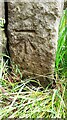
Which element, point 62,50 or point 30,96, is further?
point 62,50

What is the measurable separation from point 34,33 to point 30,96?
1.08 feet

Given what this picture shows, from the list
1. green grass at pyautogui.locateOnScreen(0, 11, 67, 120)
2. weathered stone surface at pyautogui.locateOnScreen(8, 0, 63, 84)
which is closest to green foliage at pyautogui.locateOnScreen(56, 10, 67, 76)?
green grass at pyautogui.locateOnScreen(0, 11, 67, 120)

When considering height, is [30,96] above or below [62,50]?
below

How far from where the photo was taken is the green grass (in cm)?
133

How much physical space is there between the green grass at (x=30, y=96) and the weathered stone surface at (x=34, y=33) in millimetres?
84

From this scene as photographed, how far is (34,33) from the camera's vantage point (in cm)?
142

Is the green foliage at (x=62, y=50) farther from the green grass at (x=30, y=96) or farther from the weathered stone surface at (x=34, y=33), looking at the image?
the weathered stone surface at (x=34, y=33)

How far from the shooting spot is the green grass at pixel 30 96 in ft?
4.35

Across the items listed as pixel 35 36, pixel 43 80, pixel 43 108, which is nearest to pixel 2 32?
pixel 35 36

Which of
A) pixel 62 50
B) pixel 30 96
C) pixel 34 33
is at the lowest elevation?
pixel 30 96

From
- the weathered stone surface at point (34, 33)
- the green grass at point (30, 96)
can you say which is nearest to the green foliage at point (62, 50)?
the green grass at point (30, 96)

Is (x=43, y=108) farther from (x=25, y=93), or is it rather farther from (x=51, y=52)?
(x=51, y=52)

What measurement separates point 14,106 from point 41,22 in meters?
0.45

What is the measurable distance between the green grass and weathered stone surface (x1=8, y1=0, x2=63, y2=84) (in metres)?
0.08
